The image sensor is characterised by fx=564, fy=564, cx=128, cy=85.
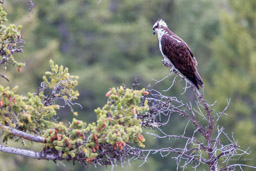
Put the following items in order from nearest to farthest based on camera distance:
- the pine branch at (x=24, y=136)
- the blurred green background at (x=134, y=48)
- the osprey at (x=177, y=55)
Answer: the pine branch at (x=24, y=136) < the osprey at (x=177, y=55) < the blurred green background at (x=134, y=48)

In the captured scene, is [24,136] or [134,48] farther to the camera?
[134,48]

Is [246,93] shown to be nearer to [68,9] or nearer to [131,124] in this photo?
[68,9]

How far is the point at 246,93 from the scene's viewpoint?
24.4 m

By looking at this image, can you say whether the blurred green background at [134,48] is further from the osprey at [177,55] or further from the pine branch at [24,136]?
the pine branch at [24,136]

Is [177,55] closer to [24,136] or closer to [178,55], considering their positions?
[178,55]

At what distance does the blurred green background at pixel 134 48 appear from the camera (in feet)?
80.9

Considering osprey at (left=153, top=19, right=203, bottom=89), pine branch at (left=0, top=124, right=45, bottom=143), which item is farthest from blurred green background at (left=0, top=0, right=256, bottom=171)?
pine branch at (left=0, top=124, right=45, bottom=143)

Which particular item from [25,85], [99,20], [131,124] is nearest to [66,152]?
[131,124]

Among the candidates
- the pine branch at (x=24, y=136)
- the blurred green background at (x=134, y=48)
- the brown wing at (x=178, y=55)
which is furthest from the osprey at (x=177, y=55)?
the blurred green background at (x=134, y=48)

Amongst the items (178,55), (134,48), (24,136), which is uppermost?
(134,48)

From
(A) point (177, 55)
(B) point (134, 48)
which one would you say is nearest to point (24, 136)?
(A) point (177, 55)

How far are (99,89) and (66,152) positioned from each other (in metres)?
24.1

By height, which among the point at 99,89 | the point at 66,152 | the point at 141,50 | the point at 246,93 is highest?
the point at 141,50

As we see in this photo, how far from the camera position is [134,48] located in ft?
106
